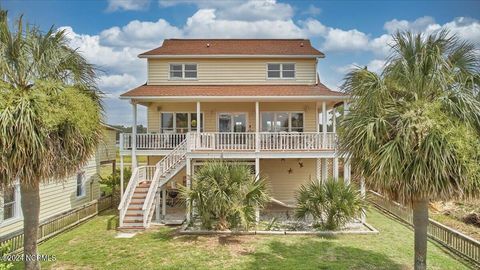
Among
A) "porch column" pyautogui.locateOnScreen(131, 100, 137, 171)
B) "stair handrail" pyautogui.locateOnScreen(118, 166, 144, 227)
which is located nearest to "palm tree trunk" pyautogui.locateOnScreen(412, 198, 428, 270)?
"stair handrail" pyautogui.locateOnScreen(118, 166, 144, 227)

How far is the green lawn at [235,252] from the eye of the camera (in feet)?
31.3

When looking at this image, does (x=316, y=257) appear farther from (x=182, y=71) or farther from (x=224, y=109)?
(x=182, y=71)

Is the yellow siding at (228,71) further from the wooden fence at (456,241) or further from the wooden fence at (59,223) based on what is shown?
the wooden fence at (456,241)

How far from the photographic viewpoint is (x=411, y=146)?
696 cm

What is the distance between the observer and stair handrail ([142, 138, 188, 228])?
14250 mm

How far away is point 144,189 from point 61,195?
171 inches

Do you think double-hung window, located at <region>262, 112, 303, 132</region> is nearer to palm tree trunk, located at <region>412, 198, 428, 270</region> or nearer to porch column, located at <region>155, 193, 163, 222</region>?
porch column, located at <region>155, 193, 163, 222</region>

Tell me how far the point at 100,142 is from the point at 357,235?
992 cm

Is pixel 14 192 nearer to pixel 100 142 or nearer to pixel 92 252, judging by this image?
pixel 92 252

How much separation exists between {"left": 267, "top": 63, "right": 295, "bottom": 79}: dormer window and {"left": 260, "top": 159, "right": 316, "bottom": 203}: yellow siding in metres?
4.97

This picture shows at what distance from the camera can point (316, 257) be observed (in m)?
10.1

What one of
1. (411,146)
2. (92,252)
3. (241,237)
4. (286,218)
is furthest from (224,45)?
(411,146)

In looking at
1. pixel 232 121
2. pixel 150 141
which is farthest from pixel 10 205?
pixel 232 121

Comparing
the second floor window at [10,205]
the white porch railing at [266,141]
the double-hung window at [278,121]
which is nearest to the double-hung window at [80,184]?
the second floor window at [10,205]
